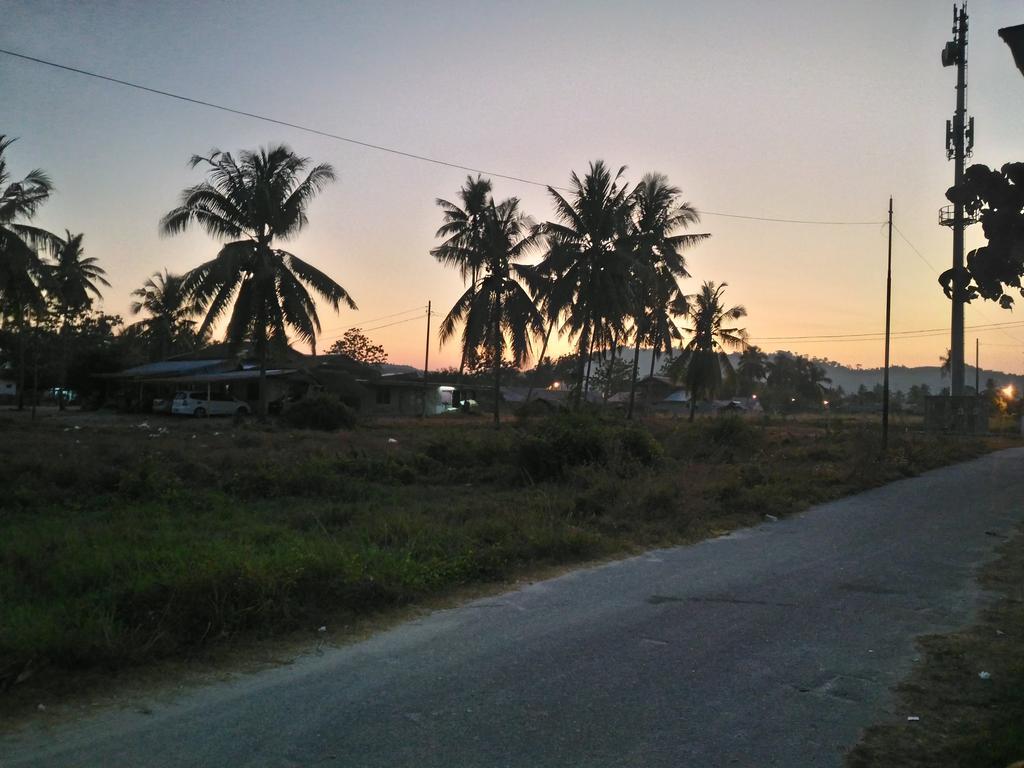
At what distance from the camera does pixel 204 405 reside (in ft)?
119

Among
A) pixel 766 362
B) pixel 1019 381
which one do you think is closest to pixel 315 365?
pixel 766 362

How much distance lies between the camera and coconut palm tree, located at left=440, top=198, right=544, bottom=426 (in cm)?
2997

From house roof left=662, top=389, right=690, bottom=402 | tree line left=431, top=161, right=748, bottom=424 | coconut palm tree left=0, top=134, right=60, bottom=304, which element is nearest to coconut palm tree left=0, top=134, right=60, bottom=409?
coconut palm tree left=0, top=134, right=60, bottom=304

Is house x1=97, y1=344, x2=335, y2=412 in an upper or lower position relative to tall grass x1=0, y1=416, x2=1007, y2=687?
upper

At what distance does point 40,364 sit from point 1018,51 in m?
55.5

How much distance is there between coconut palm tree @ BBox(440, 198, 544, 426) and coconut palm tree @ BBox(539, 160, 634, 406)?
4.02 feet

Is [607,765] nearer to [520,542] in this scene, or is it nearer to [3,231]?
[520,542]

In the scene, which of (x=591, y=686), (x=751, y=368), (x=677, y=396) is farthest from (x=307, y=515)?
(x=751, y=368)

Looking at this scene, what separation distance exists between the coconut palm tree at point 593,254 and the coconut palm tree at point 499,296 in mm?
1226

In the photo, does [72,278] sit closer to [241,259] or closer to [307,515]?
[241,259]

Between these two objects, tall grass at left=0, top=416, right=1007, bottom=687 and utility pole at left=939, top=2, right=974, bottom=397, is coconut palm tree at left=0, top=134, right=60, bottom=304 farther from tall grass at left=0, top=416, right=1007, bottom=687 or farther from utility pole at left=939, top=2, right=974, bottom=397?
utility pole at left=939, top=2, right=974, bottom=397

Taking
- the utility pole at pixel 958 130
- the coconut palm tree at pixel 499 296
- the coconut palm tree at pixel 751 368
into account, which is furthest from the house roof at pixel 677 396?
the coconut palm tree at pixel 499 296

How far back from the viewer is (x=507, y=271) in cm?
3059

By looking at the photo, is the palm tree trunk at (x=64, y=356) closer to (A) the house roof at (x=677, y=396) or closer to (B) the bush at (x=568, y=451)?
(B) the bush at (x=568, y=451)
